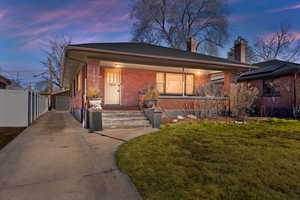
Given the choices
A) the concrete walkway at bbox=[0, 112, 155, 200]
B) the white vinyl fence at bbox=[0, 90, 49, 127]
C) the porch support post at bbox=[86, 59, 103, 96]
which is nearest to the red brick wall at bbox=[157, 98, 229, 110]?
the porch support post at bbox=[86, 59, 103, 96]

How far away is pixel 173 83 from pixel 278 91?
7.53 meters

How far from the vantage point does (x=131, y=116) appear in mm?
7582

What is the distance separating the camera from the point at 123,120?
7129mm

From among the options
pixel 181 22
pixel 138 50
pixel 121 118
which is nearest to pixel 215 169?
pixel 121 118

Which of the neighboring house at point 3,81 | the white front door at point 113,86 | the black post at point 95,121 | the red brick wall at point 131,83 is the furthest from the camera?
the neighboring house at point 3,81

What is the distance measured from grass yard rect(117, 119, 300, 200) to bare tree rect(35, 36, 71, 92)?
29.1 metres

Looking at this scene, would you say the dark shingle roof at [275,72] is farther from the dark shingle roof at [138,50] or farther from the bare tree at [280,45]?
the bare tree at [280,45]

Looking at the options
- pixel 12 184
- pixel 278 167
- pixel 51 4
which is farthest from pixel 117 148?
pixel 51 4

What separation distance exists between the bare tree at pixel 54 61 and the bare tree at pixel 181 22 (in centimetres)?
1450

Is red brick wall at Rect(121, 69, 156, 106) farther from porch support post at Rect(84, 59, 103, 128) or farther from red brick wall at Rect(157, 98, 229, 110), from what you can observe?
porch support post at Rect(84, 59, 103, 128)

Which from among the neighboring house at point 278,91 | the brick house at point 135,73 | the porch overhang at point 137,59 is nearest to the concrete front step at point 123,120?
the brick house at point 135,73

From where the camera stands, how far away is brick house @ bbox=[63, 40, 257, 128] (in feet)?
25.3

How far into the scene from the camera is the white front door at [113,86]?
9453 mm

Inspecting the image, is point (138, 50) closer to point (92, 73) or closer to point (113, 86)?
point (113, 86)
